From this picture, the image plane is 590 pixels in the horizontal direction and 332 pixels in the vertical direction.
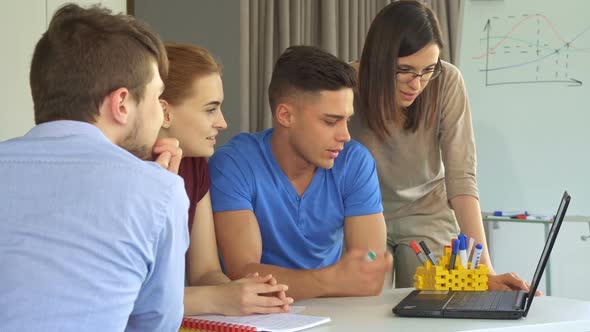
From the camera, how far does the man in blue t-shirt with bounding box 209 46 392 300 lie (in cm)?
202

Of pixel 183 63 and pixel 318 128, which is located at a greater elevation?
pixel 183 63

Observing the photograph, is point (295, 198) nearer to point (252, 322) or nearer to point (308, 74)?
point (308, 74)

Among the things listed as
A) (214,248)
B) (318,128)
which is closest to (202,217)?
(214,248)

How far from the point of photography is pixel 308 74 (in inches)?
86.0

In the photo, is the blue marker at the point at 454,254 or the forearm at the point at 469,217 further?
the forearm at the point at 469,217

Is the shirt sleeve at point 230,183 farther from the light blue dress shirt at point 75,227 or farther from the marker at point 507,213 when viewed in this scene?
the marker at point 507,213

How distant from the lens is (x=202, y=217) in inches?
74.9

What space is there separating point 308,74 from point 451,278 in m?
0.69

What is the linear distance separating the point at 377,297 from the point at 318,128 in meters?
0.53

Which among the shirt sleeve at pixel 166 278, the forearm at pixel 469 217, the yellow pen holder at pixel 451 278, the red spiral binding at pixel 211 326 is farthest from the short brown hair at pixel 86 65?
the forearm at pixel 469 217

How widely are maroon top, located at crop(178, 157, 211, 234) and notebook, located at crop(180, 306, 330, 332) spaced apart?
0.38 m

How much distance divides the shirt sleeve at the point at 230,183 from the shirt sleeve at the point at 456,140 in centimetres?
64

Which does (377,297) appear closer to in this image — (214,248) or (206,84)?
(214,248)

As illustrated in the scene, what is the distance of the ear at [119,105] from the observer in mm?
1143
